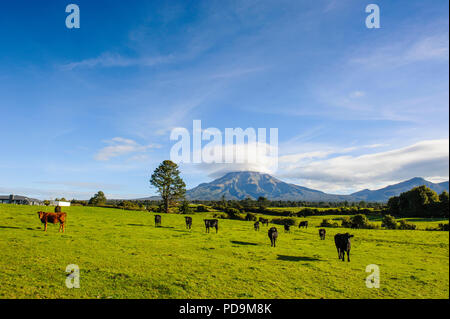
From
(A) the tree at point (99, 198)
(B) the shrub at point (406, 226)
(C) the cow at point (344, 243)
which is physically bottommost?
(B) the shrub at point (406, 226)

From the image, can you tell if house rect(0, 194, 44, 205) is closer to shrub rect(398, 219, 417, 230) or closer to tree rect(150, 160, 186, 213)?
tree rect(150, 160, 186, 213)

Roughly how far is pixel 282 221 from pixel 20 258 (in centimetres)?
6319

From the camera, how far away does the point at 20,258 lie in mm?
14531

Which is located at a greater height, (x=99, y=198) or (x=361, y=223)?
(x=99, y=198)

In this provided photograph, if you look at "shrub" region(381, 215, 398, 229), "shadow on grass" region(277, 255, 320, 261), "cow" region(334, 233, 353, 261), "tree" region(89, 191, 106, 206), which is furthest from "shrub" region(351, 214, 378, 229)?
"tree" region(89, 191, 106, 206)

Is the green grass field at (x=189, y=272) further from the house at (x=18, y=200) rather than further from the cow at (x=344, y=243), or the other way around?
the house at (x=18, y=200)

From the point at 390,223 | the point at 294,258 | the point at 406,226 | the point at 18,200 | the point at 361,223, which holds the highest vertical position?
the point at 18,200

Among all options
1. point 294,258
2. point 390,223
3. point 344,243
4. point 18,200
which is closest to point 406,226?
point 390,223

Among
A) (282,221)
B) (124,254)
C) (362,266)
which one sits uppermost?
(124,254)

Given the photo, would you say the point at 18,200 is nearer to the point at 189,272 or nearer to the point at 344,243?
the point at 189,272

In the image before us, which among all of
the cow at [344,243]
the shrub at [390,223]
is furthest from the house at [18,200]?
the shrub at [390,223]

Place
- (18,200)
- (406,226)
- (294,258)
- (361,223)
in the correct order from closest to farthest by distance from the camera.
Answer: (294,258) → (406,226) → (361,223) → (18,200)
